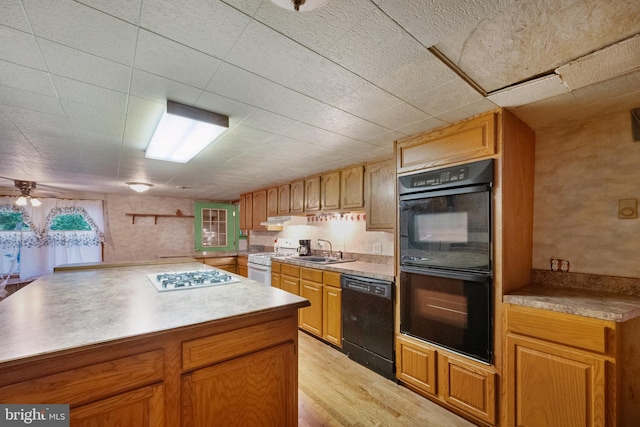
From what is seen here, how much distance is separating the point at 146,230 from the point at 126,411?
6.01 m

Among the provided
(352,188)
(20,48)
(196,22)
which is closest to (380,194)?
(352,188)

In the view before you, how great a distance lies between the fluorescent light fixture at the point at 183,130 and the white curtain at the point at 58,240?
4261mm

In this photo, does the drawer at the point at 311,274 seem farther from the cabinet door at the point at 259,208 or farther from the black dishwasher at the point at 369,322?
the cabinet door at the point at 259,208

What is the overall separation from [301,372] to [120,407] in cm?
170

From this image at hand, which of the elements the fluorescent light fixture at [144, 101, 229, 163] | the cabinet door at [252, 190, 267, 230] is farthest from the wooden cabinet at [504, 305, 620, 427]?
the cabinet door at [252, 190, 267, 230]

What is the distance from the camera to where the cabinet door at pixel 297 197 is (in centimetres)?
415

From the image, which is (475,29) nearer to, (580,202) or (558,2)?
(558,2)

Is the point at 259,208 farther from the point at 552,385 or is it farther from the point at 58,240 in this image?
the point at 552,385

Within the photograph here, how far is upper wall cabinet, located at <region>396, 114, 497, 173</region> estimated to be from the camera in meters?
1.84

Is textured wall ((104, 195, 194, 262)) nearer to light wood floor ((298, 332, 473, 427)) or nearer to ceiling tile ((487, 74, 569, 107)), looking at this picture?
light wood floor ((298, 332, 473, 427))

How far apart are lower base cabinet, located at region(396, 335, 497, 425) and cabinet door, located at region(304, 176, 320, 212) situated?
2086mm

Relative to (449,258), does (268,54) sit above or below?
above

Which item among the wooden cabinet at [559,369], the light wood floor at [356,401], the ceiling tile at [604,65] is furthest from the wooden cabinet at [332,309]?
the ceiling tile at [604,65]

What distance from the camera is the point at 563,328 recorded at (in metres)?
1.53
